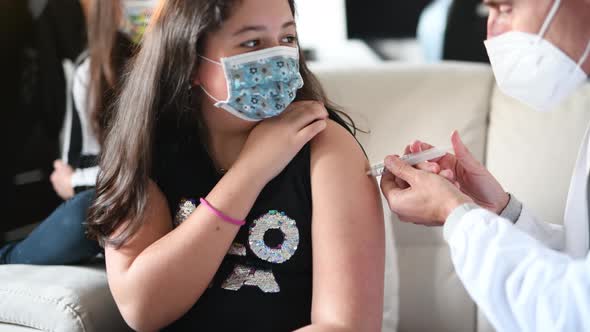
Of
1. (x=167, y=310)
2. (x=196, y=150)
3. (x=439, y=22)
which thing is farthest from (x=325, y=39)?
(x=167, y=310)

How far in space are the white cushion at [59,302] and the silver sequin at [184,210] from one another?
1.00 feet

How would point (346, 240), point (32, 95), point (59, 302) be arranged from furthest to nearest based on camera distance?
1. point (32, 95)
2. point (59, 302)
3. point (346, 240)

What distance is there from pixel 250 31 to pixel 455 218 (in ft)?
1.77

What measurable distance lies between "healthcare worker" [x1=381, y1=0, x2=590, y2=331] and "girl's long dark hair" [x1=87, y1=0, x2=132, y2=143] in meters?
1.32

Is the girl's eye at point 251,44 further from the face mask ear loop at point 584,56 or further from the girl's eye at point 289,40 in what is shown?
the face mask ear loop at point 584,56

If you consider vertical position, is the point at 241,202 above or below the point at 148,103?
below

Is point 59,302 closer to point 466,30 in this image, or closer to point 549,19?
point 549,19

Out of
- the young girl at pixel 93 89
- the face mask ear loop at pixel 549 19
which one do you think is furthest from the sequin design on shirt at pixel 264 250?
the young girl at pixel 93 89

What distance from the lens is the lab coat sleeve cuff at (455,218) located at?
48.3 inches

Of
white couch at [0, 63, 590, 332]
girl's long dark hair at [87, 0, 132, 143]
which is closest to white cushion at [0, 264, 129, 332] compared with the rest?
white couch at [0, 63, 590, 332]

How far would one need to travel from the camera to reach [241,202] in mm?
1427

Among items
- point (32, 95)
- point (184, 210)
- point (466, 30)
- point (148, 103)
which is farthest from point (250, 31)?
point (32, 95)

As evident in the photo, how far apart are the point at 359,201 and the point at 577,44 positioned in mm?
479

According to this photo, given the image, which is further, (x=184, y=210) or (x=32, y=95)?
(x=32, y=95)
